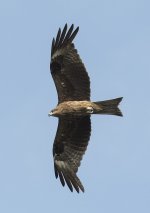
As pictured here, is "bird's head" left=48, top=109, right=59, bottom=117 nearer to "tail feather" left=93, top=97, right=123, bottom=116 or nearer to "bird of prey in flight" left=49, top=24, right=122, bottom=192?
"bird of prey in flight" left=49, top=24, right=122, bottom=192

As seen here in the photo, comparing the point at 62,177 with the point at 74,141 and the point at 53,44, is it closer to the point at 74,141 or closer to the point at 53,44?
the point at 74,141

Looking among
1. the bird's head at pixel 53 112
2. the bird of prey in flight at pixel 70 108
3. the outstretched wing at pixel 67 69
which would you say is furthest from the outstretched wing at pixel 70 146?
the outstretched wing at pixel 67 69

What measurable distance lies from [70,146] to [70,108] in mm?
1459

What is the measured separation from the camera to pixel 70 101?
17.8 metres

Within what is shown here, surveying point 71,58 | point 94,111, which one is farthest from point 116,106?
point 71,58

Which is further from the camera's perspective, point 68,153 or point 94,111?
point 68,153

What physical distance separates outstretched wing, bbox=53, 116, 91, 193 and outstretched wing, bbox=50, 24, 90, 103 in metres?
0.70

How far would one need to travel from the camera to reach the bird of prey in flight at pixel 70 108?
1744cm

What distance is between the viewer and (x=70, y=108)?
17562 millimetres

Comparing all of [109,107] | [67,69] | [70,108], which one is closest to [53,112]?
[70,108]

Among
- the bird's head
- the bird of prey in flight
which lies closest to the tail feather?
the bird of prey in flight

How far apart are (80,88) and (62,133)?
5.25 feet

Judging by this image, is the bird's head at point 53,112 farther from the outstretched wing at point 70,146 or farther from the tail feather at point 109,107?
the tail feather at point 109,107

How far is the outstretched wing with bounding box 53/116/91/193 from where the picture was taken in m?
17.9
